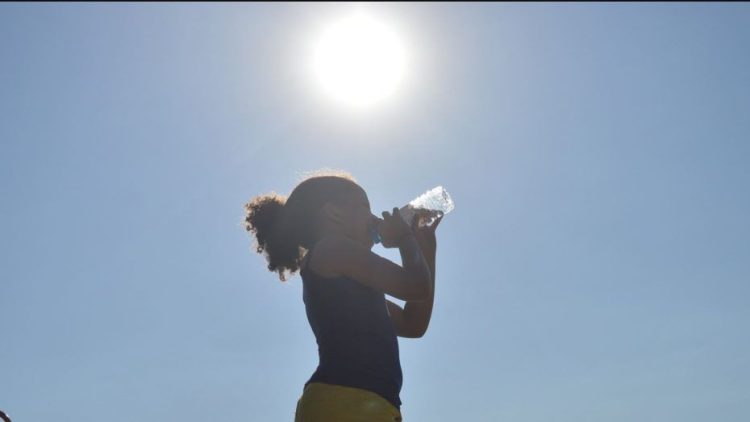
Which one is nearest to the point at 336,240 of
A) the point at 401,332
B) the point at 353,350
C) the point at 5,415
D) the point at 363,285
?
the point at 363,285

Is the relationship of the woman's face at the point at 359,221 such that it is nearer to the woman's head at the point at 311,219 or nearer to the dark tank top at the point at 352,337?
the woman's head at the point at 311,219

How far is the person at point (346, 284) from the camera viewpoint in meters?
3.76

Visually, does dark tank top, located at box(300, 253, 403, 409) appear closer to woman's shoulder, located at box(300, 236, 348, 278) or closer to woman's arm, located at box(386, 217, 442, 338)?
woman's shoulder, located at box(300, 236, 348, 278)

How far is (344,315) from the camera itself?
3916mm

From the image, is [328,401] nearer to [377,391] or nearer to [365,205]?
[377,391]

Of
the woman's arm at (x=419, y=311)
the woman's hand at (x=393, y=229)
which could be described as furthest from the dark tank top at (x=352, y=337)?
the woman's arm at (x=419, y=311)

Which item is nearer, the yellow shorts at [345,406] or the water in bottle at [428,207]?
the yellow shorts at [345,406]

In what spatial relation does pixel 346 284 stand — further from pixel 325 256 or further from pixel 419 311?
pixel 419 311

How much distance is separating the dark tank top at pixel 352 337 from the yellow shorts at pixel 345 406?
0.12 ft

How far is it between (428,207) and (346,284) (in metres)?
1.37

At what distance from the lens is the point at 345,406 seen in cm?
368

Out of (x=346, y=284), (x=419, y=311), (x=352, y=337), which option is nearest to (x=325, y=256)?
(x=346, y=284)

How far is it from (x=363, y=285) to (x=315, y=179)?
779mm

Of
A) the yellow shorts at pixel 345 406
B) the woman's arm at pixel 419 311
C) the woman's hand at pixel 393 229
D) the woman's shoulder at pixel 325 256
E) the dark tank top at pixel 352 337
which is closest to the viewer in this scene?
the yellow shorts at pixel 345 406
